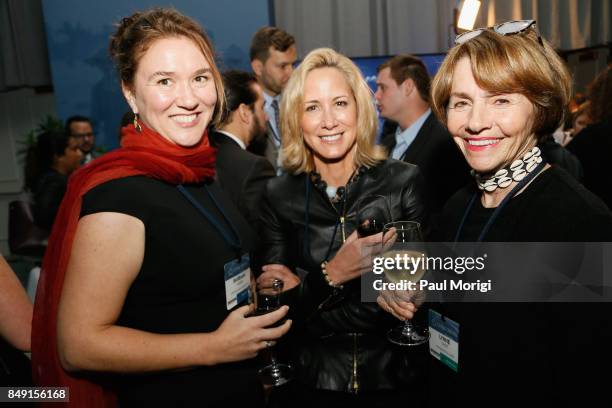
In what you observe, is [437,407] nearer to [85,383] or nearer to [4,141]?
[85,383]

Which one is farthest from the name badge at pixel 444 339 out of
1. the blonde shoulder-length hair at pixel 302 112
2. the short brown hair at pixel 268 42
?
the short brown hair at pixel 268 42

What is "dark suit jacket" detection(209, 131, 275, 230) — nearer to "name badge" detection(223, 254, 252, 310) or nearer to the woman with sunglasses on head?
"name badge" detection(223, 254, 252, 310)

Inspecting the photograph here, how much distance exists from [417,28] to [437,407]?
533cm

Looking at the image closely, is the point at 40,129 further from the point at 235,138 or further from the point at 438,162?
the point at 438,162

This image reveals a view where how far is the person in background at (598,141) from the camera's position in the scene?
2775 millimetres

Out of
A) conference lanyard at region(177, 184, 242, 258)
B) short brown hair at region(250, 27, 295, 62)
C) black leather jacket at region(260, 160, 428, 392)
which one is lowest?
black leather jacket at region(260, 160, 428, 392)

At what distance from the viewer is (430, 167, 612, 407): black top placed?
104cm

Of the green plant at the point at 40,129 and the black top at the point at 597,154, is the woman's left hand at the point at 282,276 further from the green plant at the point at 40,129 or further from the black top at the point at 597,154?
the green plant at the point at 40,129

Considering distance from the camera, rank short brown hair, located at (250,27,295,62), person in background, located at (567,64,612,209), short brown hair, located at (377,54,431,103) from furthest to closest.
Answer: short brown hair, located at (250,27,295,62), short brown hair, located at (377,54,431,103), person in background, located at (567,64,612,209)

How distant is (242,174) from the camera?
2746 millimetres

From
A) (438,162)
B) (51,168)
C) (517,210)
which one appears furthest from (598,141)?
Result: (51,168)

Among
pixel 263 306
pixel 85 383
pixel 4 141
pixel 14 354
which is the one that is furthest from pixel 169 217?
pixel 4 141

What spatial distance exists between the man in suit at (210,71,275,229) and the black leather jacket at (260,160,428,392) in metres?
0.36

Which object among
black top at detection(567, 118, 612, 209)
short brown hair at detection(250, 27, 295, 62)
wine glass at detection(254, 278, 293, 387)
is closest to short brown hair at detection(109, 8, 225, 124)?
wine glass at detection(254, 278, 293, 387)
